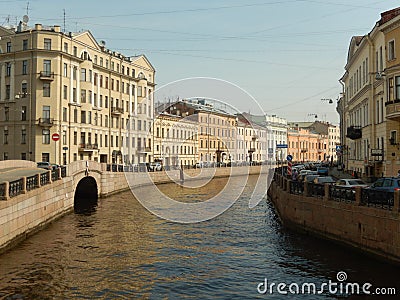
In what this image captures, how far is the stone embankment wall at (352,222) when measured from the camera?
1552 cm

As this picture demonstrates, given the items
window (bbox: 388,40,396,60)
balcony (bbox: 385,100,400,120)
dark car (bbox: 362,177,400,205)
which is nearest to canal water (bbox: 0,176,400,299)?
dark car (bbox: 362,177,400,205)

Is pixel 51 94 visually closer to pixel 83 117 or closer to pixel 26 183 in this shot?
pixel 83 117

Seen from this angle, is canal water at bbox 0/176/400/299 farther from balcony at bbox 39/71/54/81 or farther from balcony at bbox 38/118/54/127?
balcony at bbox 39/71/54/81

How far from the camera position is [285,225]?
2503cm

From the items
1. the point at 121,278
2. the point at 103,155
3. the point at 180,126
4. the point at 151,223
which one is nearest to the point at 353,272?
the point at 121,278

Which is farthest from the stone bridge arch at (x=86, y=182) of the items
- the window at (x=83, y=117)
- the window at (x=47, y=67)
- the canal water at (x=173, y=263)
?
the window at (x=83, y=117)

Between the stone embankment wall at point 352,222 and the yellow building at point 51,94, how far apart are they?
115ft

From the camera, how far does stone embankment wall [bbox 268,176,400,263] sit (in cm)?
1552

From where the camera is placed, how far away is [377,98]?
36.1 metres

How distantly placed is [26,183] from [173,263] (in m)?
8.56

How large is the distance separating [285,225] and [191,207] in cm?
1035

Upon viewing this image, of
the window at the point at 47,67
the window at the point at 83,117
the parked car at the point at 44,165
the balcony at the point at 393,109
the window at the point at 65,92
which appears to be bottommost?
the parked car at the point at 44,165

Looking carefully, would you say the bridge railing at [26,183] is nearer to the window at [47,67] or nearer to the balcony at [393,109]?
the balcony at [393,109]

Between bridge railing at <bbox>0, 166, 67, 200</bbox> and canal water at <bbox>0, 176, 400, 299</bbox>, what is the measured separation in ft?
7.09
